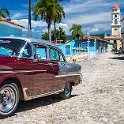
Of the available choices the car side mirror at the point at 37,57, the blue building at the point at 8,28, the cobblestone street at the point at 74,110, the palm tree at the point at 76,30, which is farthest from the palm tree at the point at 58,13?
the palm tree at the point at 76,30

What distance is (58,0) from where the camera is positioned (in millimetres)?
51625

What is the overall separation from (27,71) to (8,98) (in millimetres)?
779

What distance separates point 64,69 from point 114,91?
2944mm

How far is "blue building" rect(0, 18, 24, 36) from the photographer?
1145 inches

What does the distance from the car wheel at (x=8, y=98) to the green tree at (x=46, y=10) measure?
41.1 m

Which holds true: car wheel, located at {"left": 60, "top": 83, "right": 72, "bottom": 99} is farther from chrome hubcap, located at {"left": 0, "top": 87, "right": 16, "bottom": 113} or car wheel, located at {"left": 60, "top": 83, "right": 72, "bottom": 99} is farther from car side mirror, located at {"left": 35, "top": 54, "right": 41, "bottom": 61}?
chrome hubcap, located at {"left": 0, "top": 87, "right": 16, "bottom": 113}

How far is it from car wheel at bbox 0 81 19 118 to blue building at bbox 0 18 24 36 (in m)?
20.9

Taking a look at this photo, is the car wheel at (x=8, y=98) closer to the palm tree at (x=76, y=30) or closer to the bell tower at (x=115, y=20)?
the palm tree at (x=76, y=30)

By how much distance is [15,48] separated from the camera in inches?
345

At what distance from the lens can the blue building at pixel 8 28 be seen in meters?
29.1

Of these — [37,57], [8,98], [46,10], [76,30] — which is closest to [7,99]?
[8,98]

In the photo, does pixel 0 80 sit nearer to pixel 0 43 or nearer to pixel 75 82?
pixel 0 43

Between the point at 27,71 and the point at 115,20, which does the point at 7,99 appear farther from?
the point at 115,20

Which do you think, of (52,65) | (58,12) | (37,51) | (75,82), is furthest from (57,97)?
(58,12)
